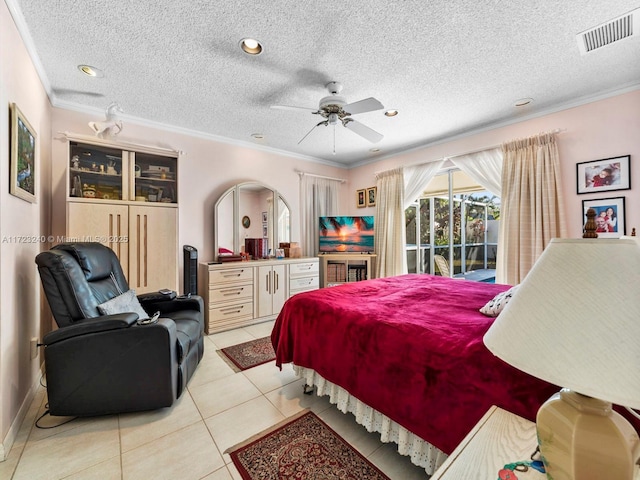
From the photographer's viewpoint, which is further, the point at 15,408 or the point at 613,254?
the point at 15,408

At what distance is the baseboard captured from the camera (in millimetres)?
1510

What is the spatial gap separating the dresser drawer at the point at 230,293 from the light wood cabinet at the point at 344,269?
144 cm

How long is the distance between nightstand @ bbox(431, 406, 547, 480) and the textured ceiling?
219 cm

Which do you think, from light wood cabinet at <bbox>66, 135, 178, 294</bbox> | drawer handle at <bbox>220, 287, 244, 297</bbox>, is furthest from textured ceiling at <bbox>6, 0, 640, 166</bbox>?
drawer handle at <bbox>220, 287, 244, 297</bbox>

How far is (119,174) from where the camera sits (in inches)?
116

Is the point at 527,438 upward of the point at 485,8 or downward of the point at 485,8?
downward

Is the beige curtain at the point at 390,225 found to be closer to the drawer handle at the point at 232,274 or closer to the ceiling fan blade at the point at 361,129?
the ceiling fan blade at the point at 361,129

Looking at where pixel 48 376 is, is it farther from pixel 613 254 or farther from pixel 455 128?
pixel 455 128

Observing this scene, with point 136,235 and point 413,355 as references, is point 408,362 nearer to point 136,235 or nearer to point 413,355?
point 413,355

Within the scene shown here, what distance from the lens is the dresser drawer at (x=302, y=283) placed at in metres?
4.20

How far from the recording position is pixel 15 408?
1718 mm

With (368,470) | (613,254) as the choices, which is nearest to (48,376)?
(368,470)

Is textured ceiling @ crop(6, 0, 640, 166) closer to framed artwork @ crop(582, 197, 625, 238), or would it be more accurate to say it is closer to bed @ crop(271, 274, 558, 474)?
framed artwork @ crop(582, 197, 625, 238)

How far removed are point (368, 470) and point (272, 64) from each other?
284 centimetres
